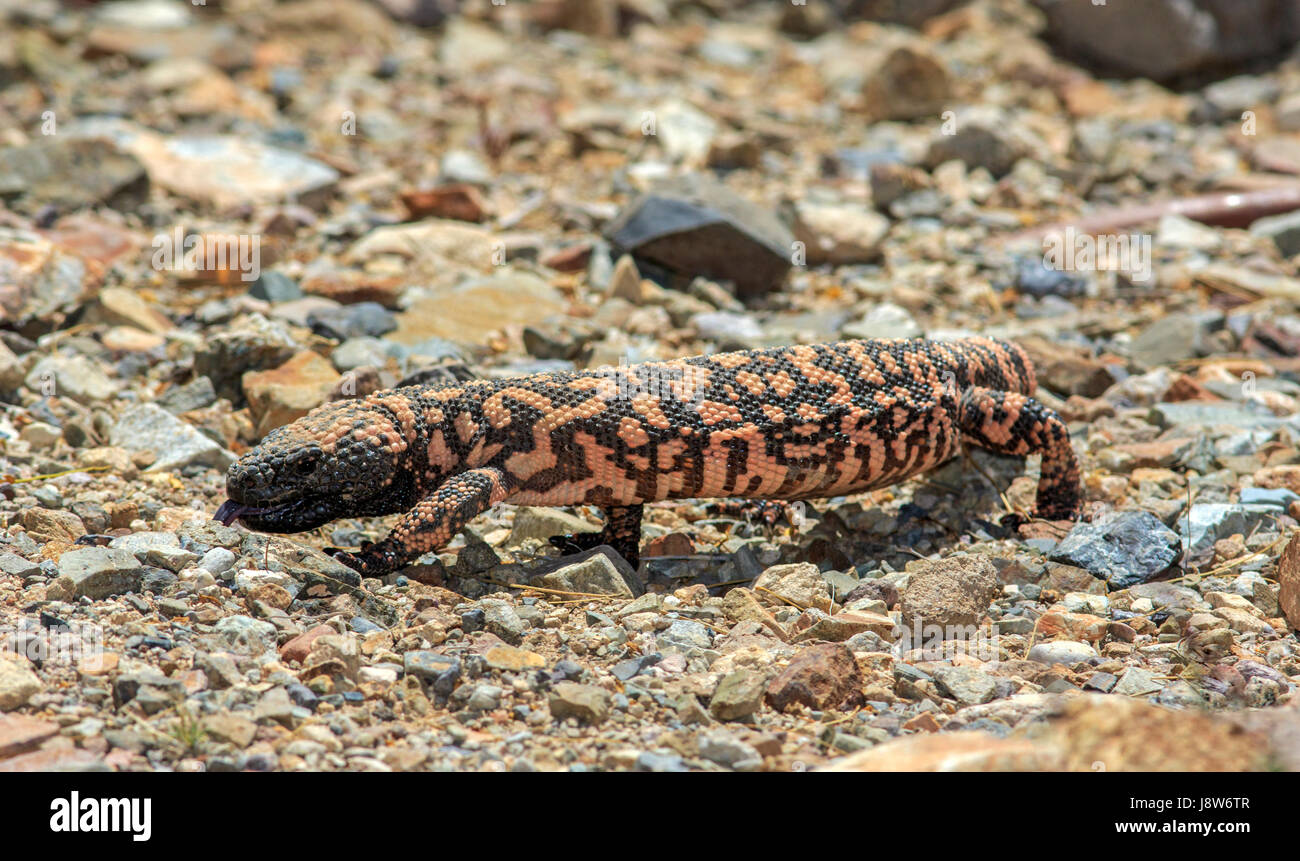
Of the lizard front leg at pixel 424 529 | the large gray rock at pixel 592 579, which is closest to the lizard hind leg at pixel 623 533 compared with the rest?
the large gray rock at pixel 592 579

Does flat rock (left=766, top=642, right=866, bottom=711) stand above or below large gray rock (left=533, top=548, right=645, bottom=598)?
below

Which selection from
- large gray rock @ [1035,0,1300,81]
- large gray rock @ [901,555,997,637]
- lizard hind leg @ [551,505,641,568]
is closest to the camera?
large gray rock @ [901,555,997,637]

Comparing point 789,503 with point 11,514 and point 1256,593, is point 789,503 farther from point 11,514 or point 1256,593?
point 11,514

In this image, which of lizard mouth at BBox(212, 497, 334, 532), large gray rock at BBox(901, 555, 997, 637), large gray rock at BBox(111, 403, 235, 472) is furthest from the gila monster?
large gray rock at BBox(111, 403, 235, 472)

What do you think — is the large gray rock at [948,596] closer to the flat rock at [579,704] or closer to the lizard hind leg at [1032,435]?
the lizard hind leg at [1032,435]

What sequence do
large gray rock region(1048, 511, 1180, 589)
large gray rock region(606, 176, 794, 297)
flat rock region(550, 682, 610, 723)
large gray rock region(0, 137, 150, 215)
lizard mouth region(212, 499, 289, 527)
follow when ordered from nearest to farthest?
flat rock region(550, 682, 610, 723) → lizard mouth region(212, 499, 289, 527) → large gray rock region(1048, 511, 1180, 589) → large gray rock region(606, 176, 794, 297) → large gray rock region(0, 137, 150, 215)

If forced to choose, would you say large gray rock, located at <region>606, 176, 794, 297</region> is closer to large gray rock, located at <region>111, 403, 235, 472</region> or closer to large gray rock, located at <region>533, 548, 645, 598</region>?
large gray rock, located at <region>111, 403, 235, 472</region>

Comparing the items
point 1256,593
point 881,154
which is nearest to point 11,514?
point 1256,593
